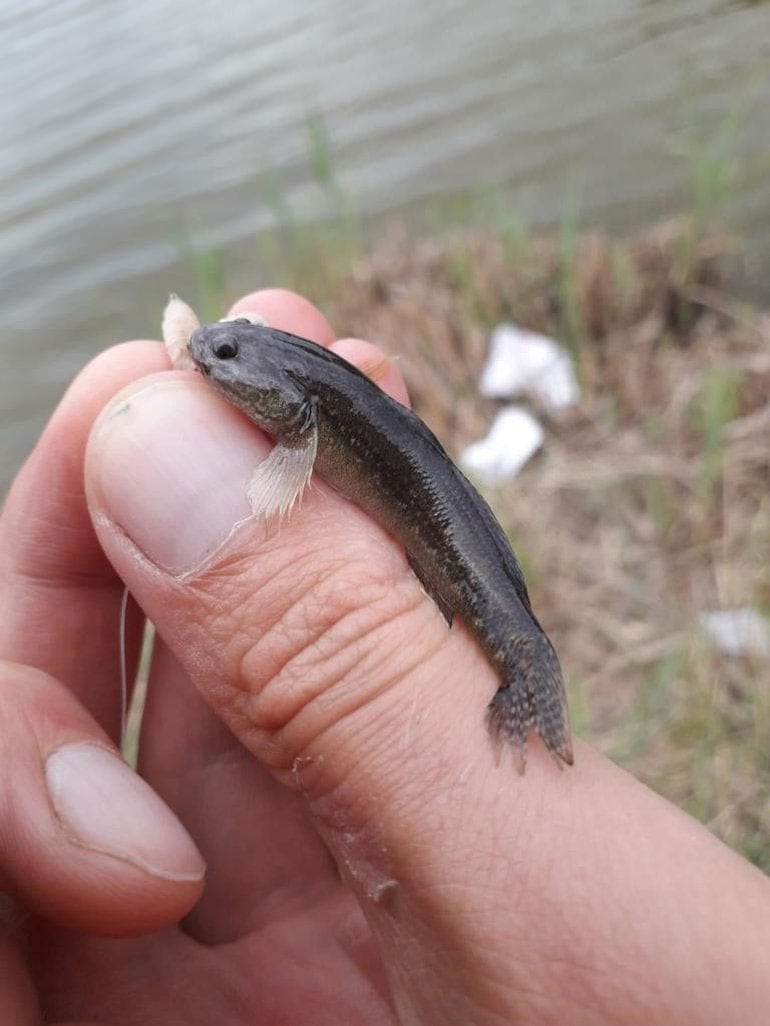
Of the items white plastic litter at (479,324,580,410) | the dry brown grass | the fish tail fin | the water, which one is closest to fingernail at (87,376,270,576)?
the fish tail fin

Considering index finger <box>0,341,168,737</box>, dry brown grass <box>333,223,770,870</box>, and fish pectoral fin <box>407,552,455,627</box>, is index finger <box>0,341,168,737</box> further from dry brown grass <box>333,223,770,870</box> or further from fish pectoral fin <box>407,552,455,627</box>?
dry brown grass <box>333,223,770,870</box>

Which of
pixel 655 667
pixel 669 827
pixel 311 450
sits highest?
pixel 311 450

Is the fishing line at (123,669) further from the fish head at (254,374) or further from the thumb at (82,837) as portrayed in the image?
the fish head at (254,374)

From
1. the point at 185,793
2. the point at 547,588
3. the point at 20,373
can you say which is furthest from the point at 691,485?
the point at 20,373

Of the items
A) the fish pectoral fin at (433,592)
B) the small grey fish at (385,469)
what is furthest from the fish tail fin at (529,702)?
the fish pectoral fin at (433,592)

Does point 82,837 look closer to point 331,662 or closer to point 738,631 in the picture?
point 331,662

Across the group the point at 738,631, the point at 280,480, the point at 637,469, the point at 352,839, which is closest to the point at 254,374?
the point at 280,480

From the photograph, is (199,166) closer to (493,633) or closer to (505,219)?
(505,219)
